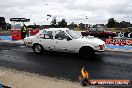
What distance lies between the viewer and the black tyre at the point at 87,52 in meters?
12.0

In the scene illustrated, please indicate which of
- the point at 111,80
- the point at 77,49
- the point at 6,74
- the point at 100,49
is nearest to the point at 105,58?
the point at 100,49

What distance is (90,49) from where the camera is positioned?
39.3ft

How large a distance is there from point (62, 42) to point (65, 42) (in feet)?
0.66

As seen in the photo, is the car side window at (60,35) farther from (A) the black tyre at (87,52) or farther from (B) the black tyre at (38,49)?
(B) the black tyre at (38,49)

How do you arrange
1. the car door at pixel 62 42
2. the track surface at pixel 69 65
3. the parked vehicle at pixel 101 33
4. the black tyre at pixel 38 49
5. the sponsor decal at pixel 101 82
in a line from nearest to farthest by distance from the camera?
the sponsor decal at pixel 101 82 < the track surface at pixel 69 65 < the car door at pixel 62 42 < the black tyre at pixel 38 49 < the parked vehicle at pixel 101 33

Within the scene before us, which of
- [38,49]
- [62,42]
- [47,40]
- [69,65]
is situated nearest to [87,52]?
[62,42]

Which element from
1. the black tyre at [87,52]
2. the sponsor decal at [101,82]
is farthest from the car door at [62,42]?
the sponsor decal at [101,82]

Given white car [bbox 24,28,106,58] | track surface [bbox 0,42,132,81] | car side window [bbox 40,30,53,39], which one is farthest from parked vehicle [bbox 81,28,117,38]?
car side window [bbox 40,30,53,39]

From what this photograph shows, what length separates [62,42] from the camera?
1264 cm

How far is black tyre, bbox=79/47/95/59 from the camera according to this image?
39.2 feet

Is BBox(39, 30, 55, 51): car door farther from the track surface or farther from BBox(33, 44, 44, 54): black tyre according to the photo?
the track surface

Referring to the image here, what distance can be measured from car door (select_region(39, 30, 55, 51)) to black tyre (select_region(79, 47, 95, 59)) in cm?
186

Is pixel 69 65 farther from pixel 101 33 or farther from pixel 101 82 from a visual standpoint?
pixel 101 33

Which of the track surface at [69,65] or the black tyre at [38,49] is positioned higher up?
the black tyre at [38,49]
